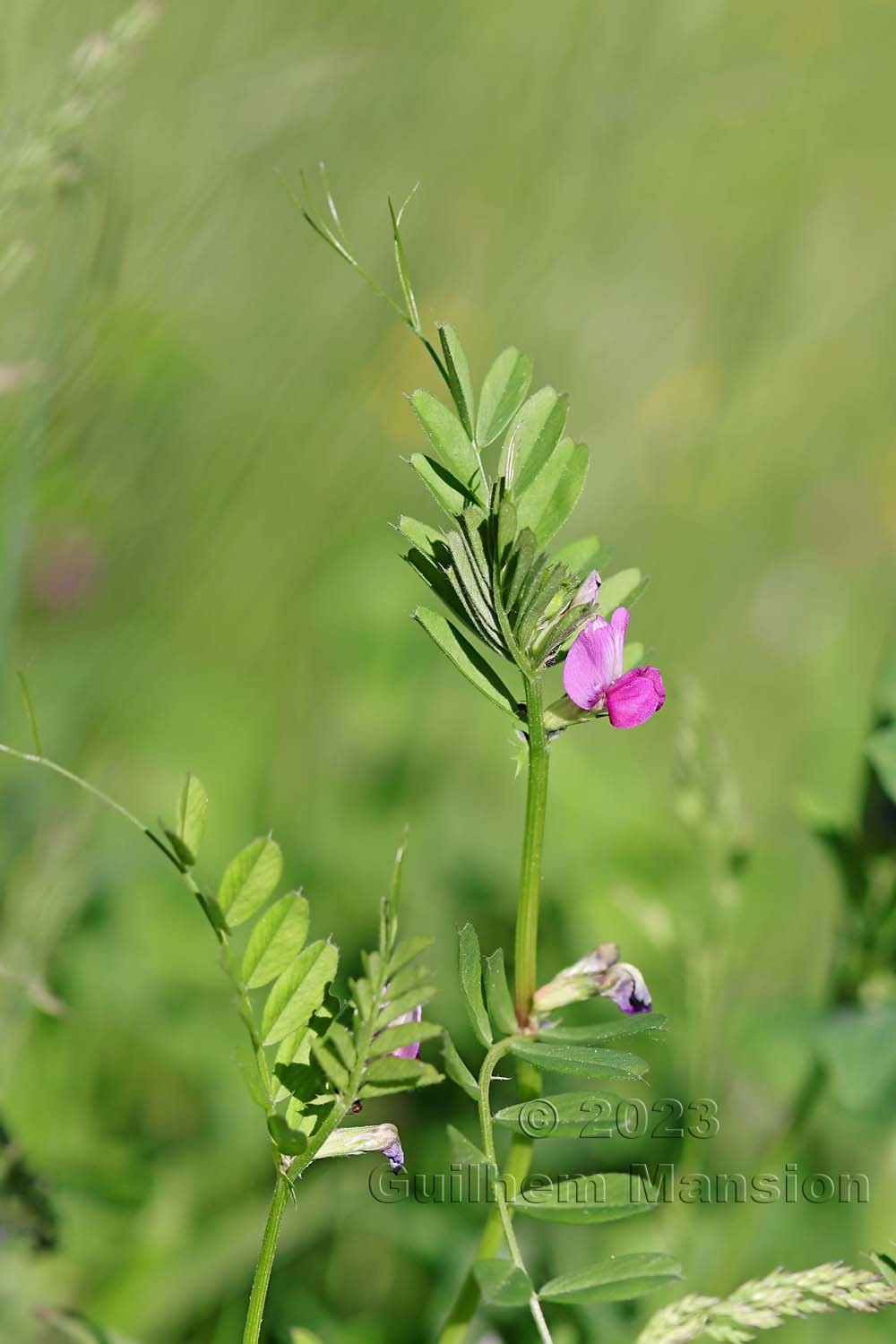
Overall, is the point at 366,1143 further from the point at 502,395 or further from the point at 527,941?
the point at 502,395

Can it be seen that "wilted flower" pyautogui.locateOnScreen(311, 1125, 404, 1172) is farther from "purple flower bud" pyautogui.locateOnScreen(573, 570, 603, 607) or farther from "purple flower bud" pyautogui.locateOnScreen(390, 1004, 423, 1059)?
"purple flower bud" pyautogui.locateOnScreen(573, 570, 603, 607)

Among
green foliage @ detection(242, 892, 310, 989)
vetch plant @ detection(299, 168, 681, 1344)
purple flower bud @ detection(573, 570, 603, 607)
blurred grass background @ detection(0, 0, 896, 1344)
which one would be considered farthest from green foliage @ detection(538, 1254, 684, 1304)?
blurred grass background @ detection(0, 0, 896, 1344)

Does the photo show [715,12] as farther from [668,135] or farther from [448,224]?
[448,224]

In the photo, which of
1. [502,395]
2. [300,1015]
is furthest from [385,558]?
[300,1015]

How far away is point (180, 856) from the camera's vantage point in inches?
24.3

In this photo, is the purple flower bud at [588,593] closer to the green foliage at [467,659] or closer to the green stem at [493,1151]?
the green foliage at [467,659]

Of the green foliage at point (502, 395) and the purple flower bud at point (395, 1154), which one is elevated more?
the green foliage at point (502, 395)

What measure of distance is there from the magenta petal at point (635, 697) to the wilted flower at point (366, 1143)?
0.24 m

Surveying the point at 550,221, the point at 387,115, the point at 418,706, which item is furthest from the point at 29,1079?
the point at 550,221

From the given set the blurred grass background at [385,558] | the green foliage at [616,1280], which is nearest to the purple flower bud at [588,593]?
the green foliage at [616,1280]

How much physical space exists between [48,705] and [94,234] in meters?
0.86

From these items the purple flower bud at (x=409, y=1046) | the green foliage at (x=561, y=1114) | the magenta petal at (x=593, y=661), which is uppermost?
the magenta petal at (x=593, y=661)

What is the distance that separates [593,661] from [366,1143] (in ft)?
0.89

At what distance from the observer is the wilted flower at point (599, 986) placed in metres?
0.69
